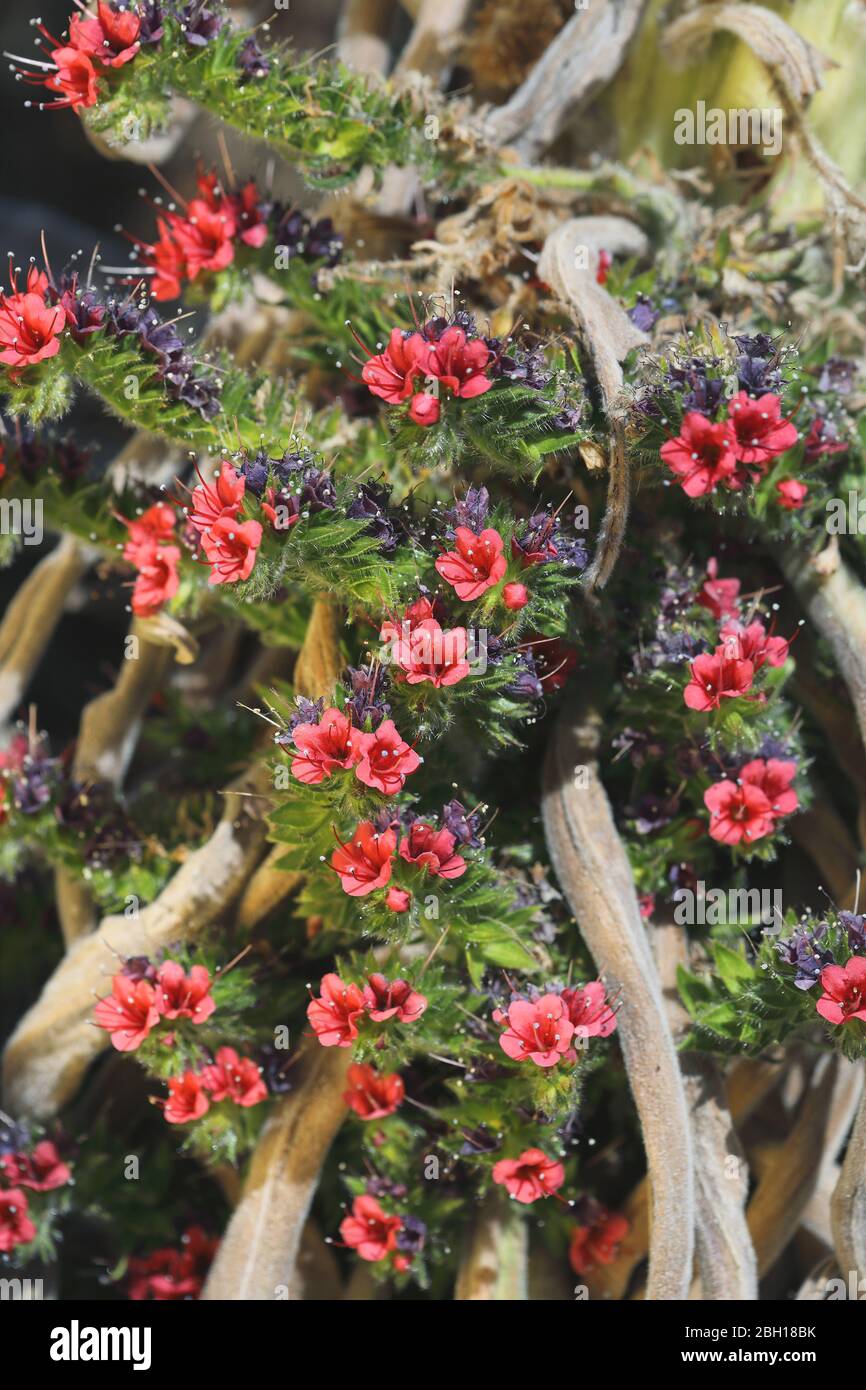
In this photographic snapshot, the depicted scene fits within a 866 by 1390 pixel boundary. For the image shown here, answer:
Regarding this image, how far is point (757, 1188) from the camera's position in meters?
2.17

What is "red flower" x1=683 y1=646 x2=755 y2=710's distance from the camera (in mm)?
1771

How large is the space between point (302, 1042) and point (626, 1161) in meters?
0.62

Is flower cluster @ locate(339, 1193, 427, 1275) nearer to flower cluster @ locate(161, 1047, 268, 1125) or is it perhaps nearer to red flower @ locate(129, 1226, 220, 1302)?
flower cluster @ locate(161, 1047, 268, 1125)

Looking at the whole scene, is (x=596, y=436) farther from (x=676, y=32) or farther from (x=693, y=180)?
(x=676, y=32)

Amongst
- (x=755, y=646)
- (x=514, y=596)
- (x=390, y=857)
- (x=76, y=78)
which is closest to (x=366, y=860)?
(x=390, y=857)

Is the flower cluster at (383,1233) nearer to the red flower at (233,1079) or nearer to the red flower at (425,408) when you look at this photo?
the red flower at (233,1079)

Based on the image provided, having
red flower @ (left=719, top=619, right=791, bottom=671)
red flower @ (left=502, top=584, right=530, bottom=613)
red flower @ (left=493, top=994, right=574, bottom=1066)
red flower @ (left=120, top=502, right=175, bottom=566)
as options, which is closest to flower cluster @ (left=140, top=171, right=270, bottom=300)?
red flower @ (left=120, top=502, right=175, bottom=566)

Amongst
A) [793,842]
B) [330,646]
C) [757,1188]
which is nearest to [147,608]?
[330,646]

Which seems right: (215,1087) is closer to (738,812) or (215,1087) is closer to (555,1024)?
(555,1024)

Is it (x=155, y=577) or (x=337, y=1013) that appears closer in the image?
(x=337, y=1013)

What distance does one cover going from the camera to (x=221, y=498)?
1.67 m

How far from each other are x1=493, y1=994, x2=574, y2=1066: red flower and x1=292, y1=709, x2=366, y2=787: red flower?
42 centimetres

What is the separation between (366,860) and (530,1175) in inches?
21.9

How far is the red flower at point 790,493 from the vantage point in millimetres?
1939
